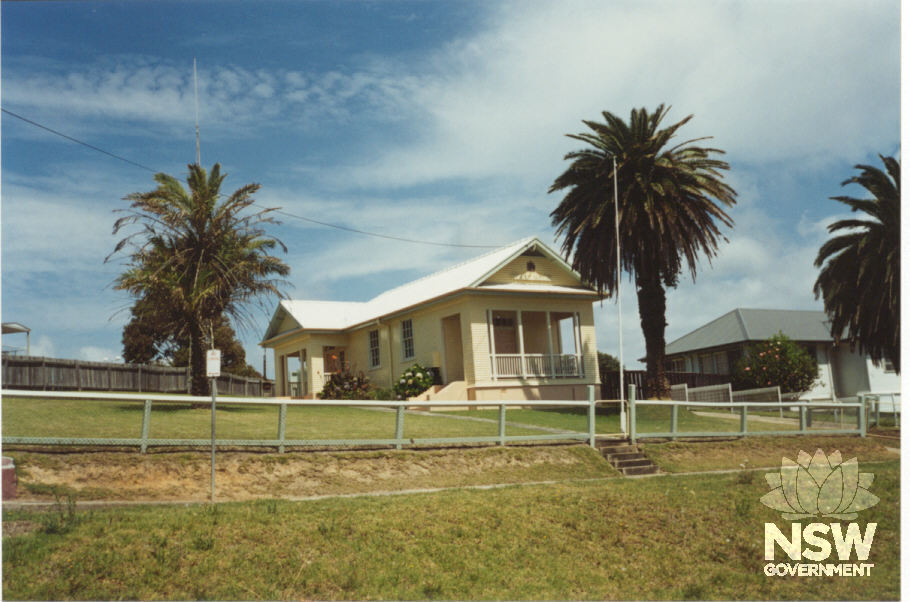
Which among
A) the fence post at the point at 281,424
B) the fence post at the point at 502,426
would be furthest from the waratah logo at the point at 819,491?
the fence post at the point at 281,424

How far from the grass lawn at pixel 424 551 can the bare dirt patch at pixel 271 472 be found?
1.45 metres

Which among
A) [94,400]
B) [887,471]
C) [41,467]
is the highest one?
[94,400]

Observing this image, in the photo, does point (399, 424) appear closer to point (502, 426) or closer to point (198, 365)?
point (502, 426)

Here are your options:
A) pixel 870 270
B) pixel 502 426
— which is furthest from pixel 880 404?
pixel 502 426

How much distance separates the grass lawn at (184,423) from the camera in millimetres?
13242

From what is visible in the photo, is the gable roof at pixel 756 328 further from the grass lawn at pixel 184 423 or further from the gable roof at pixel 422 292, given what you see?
the grass lawn at pixel 184 423

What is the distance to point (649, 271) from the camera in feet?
94.9

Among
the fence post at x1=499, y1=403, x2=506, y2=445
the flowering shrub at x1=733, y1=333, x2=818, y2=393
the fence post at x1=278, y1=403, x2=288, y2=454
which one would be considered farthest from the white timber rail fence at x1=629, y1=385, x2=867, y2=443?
the flowering shrub at x1=733, y1=333, x2=818, y2=393

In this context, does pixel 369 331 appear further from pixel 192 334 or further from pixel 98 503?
pixel 98 503

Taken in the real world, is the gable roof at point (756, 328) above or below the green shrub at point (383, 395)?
above

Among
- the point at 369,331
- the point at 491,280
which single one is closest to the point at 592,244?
the point at 491,280

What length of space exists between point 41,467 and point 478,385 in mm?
17470

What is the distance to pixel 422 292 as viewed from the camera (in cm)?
3375

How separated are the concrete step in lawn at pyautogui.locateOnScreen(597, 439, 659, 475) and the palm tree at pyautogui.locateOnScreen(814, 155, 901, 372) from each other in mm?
14832
